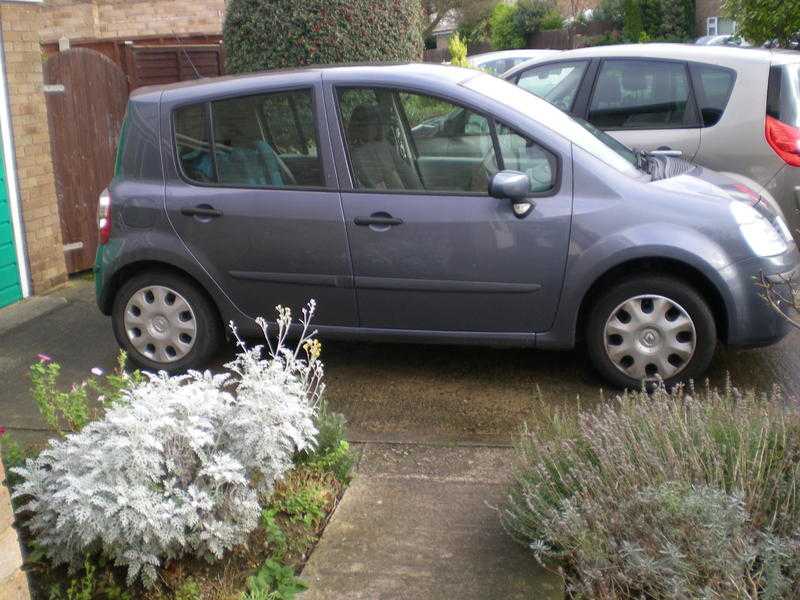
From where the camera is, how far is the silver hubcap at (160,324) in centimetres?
630

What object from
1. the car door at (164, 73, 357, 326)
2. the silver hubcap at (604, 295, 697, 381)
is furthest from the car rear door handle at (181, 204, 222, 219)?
the silver hubcap at (604, 295, 697, 381)

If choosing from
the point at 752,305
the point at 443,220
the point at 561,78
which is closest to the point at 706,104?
the point at 561,78

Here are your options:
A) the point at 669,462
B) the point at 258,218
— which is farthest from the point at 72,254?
the point at 669,462

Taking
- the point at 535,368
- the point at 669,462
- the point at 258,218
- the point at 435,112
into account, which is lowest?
the point at 535,368

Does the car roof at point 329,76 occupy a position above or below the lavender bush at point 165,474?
above

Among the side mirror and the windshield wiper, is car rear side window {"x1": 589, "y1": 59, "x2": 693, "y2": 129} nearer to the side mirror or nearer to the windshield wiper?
the windshield wiper

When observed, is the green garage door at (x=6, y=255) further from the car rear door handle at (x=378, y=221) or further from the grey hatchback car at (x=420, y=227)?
the car rear door handle at (x=378, y=221)

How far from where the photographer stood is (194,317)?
6281 mm

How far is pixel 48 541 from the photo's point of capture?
3713mm

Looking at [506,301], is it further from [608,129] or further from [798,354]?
[608,129]

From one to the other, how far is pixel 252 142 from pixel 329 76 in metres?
0.60

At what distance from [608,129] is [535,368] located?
9.72ft

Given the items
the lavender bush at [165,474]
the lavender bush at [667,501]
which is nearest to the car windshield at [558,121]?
the lavender bush at [667,501]

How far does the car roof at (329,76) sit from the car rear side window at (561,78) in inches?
91.2
